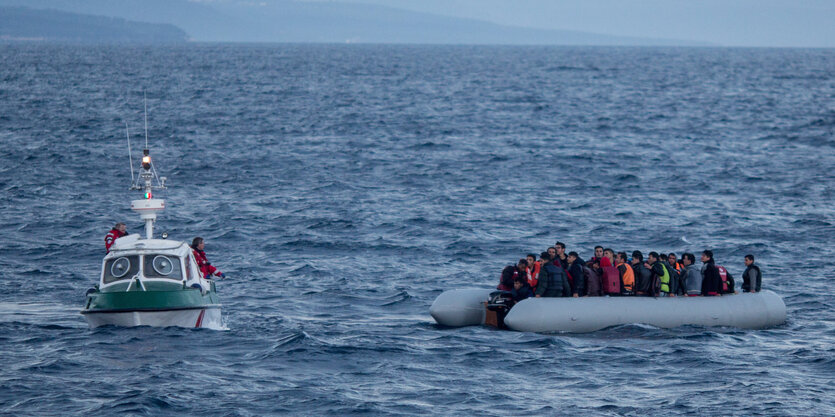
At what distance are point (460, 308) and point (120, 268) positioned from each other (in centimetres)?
738

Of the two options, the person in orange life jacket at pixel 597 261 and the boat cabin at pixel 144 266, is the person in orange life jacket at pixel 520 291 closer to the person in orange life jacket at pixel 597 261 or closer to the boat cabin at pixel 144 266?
the person in orange life jacket at pixel 597 261

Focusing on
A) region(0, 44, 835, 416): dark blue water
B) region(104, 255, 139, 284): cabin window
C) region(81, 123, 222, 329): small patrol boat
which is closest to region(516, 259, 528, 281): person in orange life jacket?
region(0, 44, 835, 416): dark blue water

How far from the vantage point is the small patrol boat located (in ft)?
70.3

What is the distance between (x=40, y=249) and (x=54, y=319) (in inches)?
316

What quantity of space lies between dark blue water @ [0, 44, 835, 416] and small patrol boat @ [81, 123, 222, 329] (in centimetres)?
40

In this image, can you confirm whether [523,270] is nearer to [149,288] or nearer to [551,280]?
[551,280]

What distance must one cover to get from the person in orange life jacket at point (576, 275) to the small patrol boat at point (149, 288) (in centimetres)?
770

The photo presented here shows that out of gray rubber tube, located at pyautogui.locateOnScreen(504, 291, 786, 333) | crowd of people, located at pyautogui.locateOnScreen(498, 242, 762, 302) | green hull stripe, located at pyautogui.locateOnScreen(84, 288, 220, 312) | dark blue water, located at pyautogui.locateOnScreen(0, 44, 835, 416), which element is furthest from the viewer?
crowd of people, located at pyautogui.locateOnScreen(498, 242, 762, 302)

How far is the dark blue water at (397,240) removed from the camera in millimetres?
19266

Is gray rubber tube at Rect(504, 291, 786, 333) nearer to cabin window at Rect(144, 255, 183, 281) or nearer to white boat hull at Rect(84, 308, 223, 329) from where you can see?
white boat hull at Rect(84, 308, 223, 329)

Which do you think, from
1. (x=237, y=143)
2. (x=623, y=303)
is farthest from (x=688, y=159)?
(x=623, y=303)

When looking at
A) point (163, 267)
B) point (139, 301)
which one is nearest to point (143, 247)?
point (163, 267)

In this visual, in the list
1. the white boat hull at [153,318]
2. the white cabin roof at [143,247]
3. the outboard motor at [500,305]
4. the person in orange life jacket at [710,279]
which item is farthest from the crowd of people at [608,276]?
the white cabin roof at [143,247]

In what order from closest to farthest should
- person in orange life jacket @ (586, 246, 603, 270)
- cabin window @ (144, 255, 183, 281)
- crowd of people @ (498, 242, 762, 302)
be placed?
cabin window @ (144, 255, 183, 281), crowd of people @ (498, 242, 762, 302), person in orange life jacket @ (586, 246, 603, 270)
